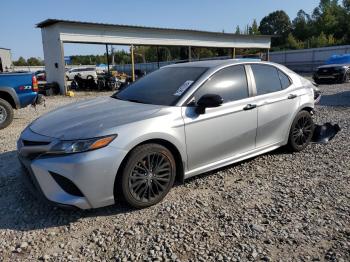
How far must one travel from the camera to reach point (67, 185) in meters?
3.28

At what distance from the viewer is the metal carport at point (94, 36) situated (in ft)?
63.3

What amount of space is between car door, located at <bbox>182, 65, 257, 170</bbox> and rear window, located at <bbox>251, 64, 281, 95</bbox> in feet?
0.82

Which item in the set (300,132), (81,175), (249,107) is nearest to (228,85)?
(249,107)

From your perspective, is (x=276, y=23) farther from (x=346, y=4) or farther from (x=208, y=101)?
(x=208, y=101)

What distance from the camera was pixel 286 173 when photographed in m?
4.71

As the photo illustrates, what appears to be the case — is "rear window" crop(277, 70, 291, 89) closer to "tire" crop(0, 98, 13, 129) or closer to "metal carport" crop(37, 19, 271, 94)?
"tire" crop(0, 98, 13, 129)

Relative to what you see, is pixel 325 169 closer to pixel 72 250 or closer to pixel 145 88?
pixel 145 88

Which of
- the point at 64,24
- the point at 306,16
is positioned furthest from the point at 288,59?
the point at 306,16

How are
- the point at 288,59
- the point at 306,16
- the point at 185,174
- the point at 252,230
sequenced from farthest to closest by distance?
the point at 306,16 → the point at 288,59 → the point at 185,174 → the point at 252,230

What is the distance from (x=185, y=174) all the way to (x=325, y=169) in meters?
2.20

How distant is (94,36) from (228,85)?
17.8 metres

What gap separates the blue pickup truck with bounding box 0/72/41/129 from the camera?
27.0 feet

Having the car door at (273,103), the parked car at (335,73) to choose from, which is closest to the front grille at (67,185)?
the car door at (273,103)

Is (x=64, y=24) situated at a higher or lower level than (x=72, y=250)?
higher
